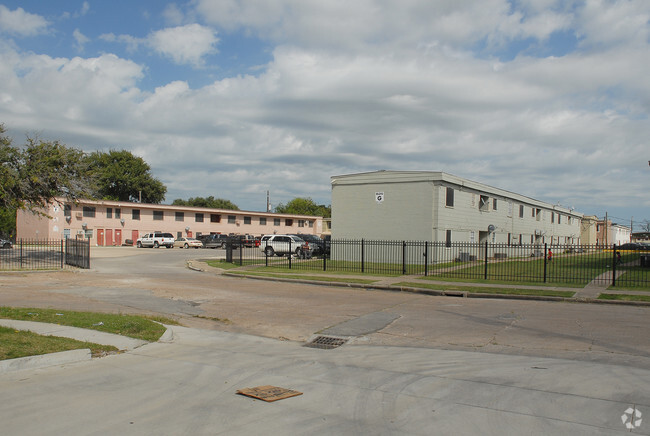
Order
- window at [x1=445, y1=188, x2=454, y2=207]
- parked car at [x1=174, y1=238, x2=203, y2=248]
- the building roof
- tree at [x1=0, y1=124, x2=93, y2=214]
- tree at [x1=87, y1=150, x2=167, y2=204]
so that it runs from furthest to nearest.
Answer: tree at [x1=87, y1=150, x2=167, y2=204] → parked car at [x1=174, y1=238, x2=203, y2=248] → window at [x1=445, y1=188, x2=454, y2=207] → the building roof → tree at [x1=0, y1=124, x2=93, y2=214]

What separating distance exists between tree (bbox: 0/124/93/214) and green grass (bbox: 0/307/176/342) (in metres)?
18.1

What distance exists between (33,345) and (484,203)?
1442 inches

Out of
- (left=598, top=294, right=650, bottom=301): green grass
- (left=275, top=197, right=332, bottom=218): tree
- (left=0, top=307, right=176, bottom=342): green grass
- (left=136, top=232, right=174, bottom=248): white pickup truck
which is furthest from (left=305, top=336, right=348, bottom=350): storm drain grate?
(left=275, top=197, right=332, bottom=218): tree

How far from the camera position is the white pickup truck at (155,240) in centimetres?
5928

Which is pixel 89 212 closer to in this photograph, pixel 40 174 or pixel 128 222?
pixel 128 222

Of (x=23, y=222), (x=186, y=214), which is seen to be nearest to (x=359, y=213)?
(x=186, y=214)

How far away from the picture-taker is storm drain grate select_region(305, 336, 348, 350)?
988cm

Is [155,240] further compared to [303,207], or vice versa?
[303,207]

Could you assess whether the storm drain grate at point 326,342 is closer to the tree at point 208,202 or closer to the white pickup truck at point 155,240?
the white pickup truck at point 155,240

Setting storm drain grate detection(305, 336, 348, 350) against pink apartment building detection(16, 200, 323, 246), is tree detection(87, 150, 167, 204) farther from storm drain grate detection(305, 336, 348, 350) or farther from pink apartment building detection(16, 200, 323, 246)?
storm drain grate detection(305, 336, 348, 350)

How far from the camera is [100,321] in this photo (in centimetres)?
1095

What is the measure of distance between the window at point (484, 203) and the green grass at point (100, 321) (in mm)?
32125

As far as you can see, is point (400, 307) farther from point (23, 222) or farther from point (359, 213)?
point (23, 222)

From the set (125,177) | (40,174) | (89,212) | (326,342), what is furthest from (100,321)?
(125,177)
